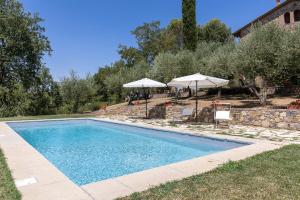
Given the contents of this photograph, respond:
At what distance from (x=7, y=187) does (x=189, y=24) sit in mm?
25206

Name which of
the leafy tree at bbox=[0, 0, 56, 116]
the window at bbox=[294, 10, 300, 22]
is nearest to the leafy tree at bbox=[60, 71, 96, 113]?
the leafy tree at bbox=[0, 0, 56, 116]

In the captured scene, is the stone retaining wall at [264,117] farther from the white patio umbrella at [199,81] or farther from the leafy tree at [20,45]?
the leafy tree at [20,45]

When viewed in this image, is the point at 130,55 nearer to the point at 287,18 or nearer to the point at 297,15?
the point at 287,18

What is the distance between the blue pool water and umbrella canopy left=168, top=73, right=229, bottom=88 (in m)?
3.07

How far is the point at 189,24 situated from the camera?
27078 mm

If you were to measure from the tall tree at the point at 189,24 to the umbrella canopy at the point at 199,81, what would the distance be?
12.9 m

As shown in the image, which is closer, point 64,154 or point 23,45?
point 64,154

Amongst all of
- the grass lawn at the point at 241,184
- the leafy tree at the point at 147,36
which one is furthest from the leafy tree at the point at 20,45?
the grass lawn at the point at 241,184

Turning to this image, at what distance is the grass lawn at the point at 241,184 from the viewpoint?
13.0 ft

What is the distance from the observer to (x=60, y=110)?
25.0 meters

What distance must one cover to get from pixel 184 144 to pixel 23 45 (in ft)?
69.1

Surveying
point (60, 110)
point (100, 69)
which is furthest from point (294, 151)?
point (100, 69)

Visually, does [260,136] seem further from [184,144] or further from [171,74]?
[171,74]

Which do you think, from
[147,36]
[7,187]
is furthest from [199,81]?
[147,36]
